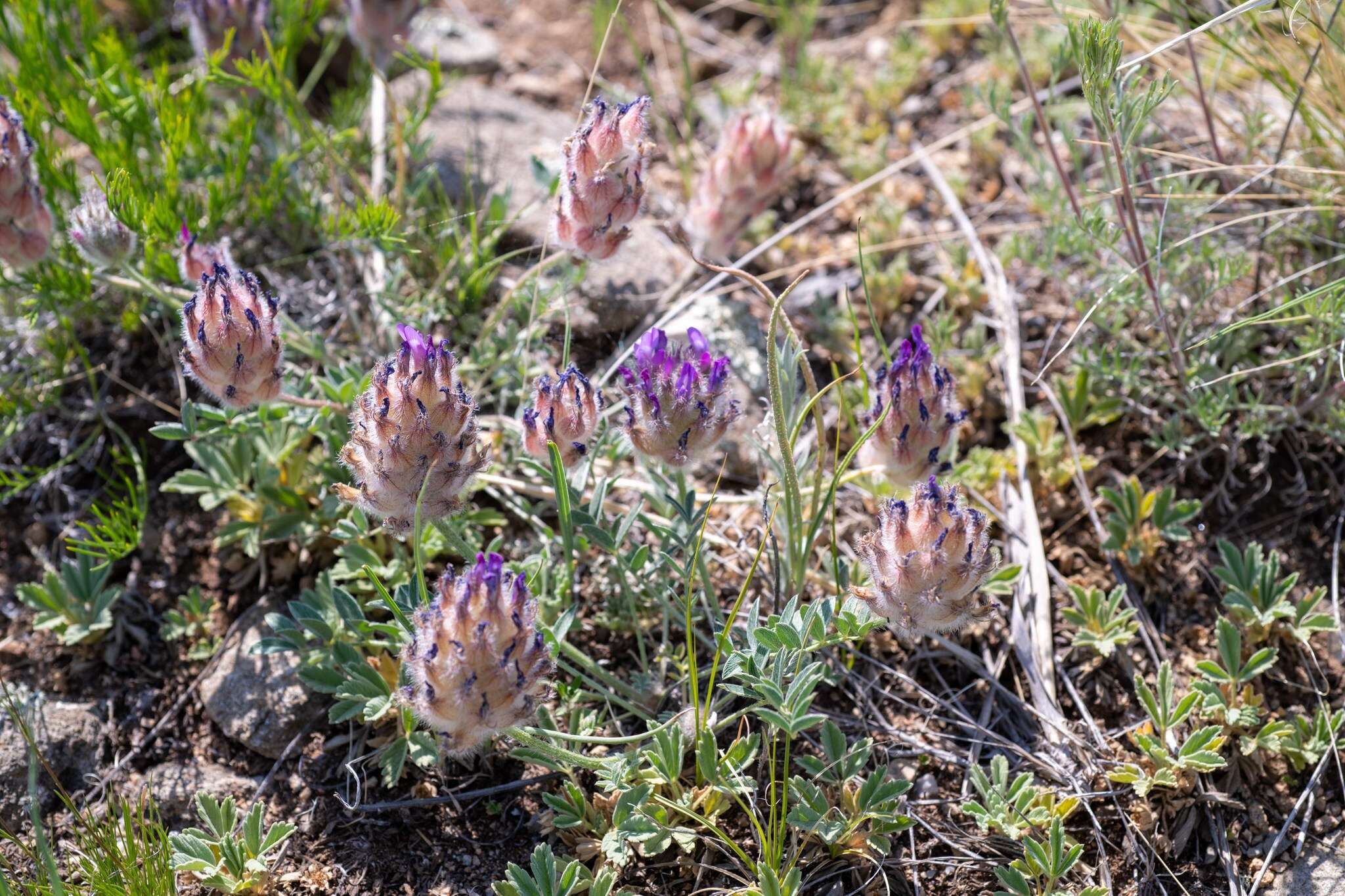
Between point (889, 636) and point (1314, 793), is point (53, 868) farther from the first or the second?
point (1314, 793)

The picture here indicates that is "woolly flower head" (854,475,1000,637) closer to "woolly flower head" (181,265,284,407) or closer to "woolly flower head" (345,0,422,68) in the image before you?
"woolly flower head" (181,265,284,407)

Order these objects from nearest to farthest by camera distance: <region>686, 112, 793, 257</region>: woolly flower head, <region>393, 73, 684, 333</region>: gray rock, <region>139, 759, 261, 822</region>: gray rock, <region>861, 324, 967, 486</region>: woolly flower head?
<region>861, 324, 967, 486</region>: woolly flower head, <region>139, 759, 261, 822</region>: gray rock, <region>686, 112, 793, 257</region>: woolly flower head, <region>393, 73, 684, 333</region>: gray rock

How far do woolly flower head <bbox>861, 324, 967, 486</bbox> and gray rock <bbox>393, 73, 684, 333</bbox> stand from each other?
1.28 metres

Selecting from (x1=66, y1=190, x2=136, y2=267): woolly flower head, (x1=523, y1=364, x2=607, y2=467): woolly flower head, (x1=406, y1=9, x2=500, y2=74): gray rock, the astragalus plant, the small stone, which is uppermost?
(x1=406, y1=9, x2=500, y2=74): gray rock

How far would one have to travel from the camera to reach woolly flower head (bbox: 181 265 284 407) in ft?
8.18

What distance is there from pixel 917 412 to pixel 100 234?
211cm

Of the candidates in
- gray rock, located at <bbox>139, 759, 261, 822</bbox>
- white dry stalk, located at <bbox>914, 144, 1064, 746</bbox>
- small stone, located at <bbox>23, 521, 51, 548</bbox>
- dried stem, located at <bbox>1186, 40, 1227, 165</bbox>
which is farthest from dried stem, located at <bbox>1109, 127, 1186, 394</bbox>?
small stone, located at <bbox>23, 521, 51, 548</bbox>

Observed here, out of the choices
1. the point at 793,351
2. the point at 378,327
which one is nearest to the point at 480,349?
the point at 378,327

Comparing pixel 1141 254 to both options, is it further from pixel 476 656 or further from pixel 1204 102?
pixel 476 656

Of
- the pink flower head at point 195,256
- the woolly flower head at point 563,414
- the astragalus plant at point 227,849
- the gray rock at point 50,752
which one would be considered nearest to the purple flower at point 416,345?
the woolly flower head at point 563,414

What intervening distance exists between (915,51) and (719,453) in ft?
7.17

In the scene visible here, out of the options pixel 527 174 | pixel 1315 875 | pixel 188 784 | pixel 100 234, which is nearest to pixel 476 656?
pixel 188 784

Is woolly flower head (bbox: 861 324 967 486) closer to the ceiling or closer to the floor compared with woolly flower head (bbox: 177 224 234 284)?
closer to the floor

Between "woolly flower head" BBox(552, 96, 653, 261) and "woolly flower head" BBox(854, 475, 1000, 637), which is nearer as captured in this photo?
"woolly flower head" BBox(854, 475, 1000, 637)
